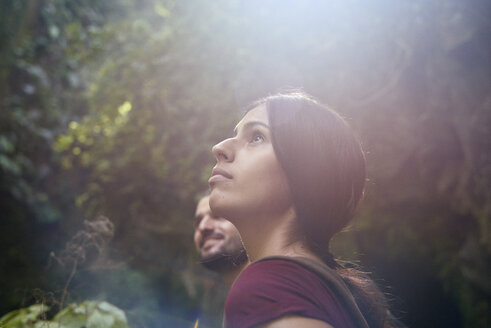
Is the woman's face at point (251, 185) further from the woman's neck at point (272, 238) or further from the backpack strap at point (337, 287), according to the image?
the backpack strap at point (337, 287)

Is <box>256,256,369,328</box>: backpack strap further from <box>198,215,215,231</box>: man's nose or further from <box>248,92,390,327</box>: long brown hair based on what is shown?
<box>198,215,215,231</box>: man's nose

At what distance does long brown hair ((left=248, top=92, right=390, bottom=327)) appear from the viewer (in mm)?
1065

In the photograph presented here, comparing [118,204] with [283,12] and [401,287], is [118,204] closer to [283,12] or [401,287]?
[283,12]

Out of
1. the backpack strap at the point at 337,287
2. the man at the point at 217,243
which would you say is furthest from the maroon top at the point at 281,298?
the man at the point at 217,243

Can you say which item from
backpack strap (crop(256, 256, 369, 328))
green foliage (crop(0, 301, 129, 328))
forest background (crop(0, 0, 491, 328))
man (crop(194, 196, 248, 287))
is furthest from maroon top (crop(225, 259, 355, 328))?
forest background (crop(0, 0, 491, 328))

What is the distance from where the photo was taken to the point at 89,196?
6375 mm

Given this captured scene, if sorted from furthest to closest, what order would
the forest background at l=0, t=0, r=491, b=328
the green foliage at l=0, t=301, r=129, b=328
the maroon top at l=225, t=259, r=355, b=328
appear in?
the forest background at l=0, t=0, r=491, b=328 < the green foliage at l=0, t=301, r=129, b=328 < the maroon top at l=225, t=259, r=355, b=328

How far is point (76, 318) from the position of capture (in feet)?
4.45

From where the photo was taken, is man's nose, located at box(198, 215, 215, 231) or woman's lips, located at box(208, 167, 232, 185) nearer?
woman's lips, located at box(208, 167, 232, 185)

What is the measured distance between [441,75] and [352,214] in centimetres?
445

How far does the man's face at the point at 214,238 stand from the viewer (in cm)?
222

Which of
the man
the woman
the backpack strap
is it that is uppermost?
the woman

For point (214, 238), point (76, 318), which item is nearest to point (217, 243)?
point (214, 238)

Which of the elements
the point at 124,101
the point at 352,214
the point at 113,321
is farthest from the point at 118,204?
the point at 352,214
